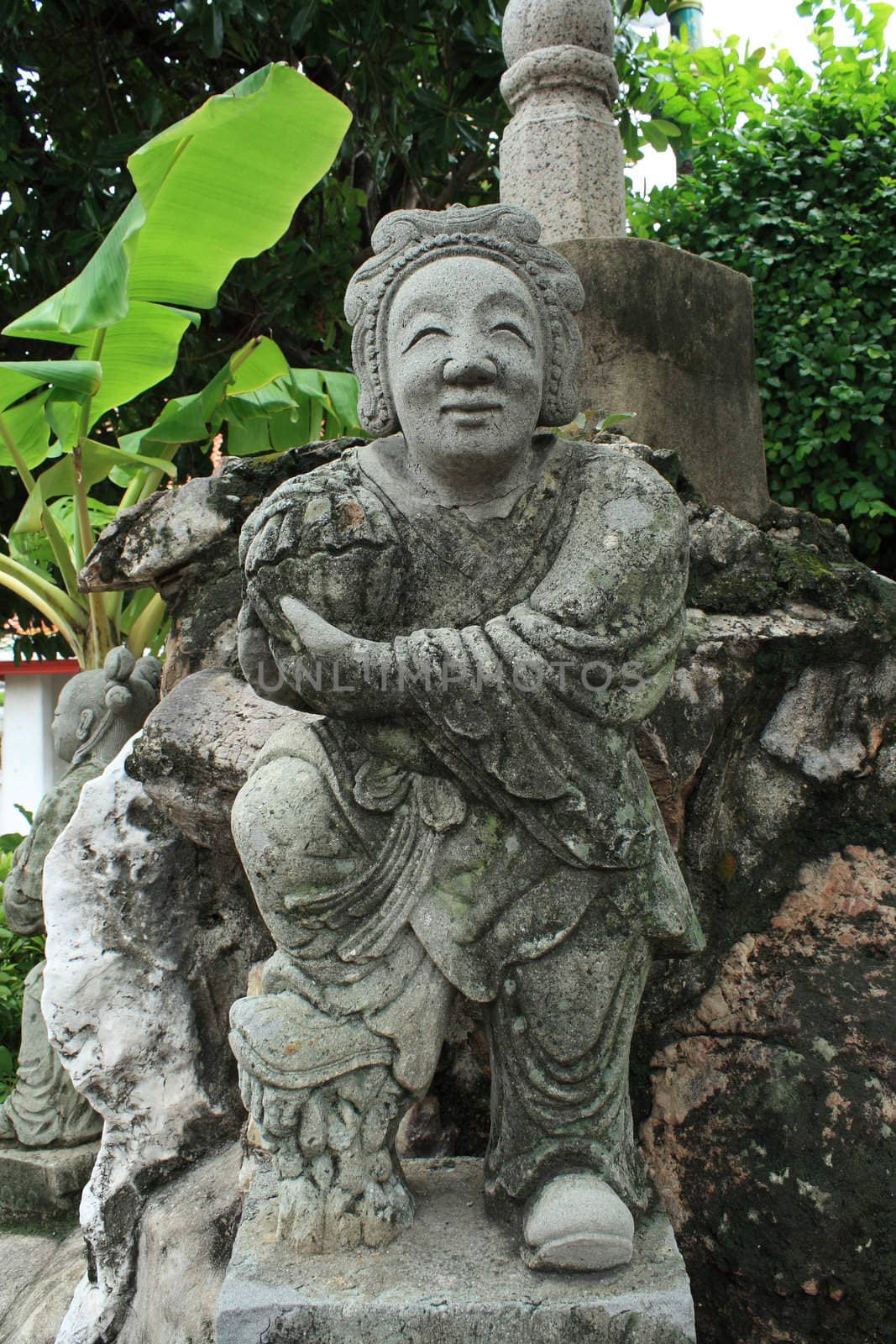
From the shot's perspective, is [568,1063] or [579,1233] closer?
[579,1233]

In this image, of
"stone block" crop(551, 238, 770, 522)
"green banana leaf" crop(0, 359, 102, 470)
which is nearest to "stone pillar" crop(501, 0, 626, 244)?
"stone block" crop(551, 238, 770, 522)

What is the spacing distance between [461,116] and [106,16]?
84.1 inches

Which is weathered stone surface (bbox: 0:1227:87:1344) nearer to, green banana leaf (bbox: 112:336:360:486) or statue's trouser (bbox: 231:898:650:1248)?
statue's trouser (bbox: 231:898:650:1248)

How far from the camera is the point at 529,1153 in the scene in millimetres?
1866

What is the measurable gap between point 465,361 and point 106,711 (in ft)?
7.63

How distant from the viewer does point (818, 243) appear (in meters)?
6.48

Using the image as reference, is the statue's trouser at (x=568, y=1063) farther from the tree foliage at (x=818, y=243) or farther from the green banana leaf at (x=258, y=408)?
the tree foliage at (x=818, y=243)

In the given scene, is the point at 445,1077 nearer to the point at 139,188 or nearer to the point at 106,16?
the point at 139,188

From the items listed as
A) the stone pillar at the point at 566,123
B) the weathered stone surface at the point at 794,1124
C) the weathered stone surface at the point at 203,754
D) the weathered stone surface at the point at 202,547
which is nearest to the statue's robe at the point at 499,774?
the weathered stone surface at the point at 794,1124

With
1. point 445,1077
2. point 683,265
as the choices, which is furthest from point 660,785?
point 683,265

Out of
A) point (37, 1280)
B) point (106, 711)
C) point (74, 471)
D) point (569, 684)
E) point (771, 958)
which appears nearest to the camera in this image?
point (569, 684)

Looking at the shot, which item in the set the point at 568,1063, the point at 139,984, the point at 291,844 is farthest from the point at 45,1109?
the point at 568,1063

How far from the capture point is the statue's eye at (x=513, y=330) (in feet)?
6.41

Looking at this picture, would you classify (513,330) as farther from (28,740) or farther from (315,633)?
(28,740)
